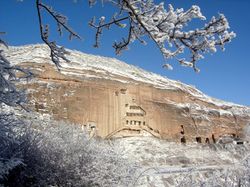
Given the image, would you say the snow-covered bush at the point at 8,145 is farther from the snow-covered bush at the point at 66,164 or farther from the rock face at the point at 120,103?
the rock face at the point at 120,103

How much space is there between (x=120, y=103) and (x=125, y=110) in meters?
0.83

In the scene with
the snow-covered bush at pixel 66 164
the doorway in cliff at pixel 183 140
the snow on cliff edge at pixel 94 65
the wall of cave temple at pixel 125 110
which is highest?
the snow on cliff edge at pixel 94 65

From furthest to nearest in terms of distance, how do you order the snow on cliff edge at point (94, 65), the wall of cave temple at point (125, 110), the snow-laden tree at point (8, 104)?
the snow on cliff edge at point (94, 65) → the wall of cave temple at point (125, 110) → the snow-laden tree at point (8, 104)

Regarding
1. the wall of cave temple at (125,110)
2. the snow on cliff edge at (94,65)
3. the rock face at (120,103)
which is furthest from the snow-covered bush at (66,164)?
the wall of cave temple at (125,110)

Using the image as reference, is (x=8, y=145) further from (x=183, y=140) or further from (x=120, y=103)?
(x=183, y=140)

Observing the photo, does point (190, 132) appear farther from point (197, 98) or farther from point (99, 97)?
point (99, 97)

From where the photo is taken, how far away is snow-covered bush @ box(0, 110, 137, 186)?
716cm

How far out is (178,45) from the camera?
396 centimetres

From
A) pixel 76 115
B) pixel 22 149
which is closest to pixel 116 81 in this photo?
pixel 76 115

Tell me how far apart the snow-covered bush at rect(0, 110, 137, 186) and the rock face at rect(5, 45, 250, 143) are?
1906 cm

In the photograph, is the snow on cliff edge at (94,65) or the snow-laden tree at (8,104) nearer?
the snow-laden tree at (8,104)

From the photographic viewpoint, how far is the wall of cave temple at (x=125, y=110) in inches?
1226

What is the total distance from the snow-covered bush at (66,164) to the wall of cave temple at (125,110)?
68.3 ft

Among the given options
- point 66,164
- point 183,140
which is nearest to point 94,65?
point 183,140
